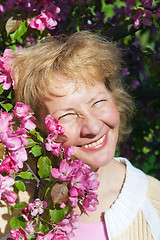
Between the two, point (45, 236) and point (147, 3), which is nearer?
point (45, 236)

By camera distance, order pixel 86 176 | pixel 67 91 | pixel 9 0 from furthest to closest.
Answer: pixel 9 0 < pixel 67 91 < pixel 86 176

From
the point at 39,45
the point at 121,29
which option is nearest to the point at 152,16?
the point at 121,29

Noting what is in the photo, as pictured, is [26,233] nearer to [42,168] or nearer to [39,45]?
→ [42,168]

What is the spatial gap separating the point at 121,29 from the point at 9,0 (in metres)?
0.72

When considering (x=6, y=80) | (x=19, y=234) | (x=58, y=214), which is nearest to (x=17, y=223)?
(x=19, y=234)

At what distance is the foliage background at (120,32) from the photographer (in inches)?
74.9

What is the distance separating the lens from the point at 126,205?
1.80m

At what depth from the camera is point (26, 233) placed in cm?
144

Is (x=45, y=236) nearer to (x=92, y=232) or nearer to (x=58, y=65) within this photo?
(x=92, y=232)

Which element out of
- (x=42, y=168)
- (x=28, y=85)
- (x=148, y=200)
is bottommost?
(x=148, y=200)

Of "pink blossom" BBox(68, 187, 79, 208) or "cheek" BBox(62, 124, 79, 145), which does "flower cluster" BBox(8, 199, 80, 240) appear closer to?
"pink blossom" BBox(68, 187, 79, 208)

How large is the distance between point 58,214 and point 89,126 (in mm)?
386

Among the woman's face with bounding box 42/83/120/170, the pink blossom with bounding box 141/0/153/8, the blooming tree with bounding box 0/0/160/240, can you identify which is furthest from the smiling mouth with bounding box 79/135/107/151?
the pink blossom with bounding box 141/0/153/8

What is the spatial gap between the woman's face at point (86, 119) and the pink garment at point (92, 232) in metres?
0.29
